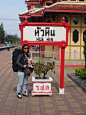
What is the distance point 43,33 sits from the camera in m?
5.43

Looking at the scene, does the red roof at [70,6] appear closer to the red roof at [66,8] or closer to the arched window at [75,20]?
the red roof at [66,8]

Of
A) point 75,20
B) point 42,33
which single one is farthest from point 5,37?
point 42,33

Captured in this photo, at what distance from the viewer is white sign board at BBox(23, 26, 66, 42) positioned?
539 cm

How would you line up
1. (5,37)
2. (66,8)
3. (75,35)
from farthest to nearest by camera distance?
(5,37), (75,35), (66,8)

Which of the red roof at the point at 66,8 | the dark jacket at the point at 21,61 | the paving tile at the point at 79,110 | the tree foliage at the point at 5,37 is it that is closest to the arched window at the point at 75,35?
the red roof at the point at 66,8

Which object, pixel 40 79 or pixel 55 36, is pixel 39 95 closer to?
pixel 40 79

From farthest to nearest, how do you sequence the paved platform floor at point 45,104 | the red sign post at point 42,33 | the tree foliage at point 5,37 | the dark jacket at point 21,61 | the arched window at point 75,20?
the tree foliage at point 5,37 < the arched window at point 75,20 < the red sign post at point 42,33 < the dark jacket at point 21,61 < the paved platform floor at point 45,104

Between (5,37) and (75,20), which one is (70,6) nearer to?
(75,20)

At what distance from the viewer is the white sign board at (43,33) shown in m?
5.39

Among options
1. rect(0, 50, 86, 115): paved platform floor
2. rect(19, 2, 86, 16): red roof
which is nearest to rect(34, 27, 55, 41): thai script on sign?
rect(0, 50, 86, 115): paved platform floor

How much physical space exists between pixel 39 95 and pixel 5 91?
1.39 metres

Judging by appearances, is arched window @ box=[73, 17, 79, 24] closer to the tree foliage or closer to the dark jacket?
the dark jacket

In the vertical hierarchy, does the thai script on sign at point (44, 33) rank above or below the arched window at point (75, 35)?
below

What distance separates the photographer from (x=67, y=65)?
12.4m
